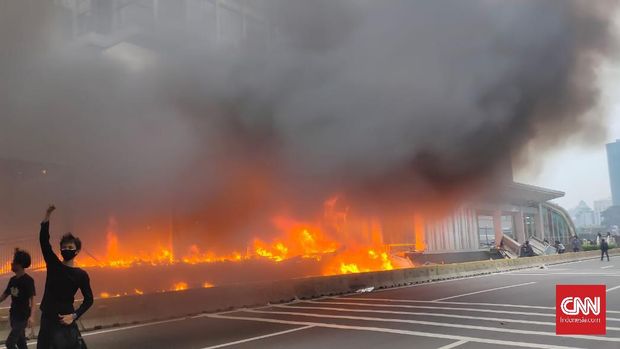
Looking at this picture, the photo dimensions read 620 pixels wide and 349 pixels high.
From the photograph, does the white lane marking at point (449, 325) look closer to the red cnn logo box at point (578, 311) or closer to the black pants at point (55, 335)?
the red cnn logo box at point (578, 311)

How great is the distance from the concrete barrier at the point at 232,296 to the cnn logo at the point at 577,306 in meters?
5.78

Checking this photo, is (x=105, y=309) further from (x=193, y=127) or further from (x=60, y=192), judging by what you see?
(x=60, y=192)

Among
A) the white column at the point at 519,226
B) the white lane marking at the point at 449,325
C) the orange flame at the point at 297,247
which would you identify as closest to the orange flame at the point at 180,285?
the orange flame at the point at 297,247

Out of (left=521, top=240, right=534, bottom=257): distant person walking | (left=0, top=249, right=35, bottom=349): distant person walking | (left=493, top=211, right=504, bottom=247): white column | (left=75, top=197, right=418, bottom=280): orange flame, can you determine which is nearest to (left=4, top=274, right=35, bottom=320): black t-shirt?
(left=0, top=249, right=35, bottom=349): distant person walking

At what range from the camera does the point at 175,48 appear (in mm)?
9664

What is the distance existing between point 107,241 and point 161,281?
4.05 meters

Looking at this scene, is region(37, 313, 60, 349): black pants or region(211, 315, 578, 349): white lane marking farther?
region(211, 315, 578, 349): white lane marking

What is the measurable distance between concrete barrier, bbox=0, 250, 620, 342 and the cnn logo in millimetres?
5776

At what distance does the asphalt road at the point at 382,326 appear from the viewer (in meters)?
5.68

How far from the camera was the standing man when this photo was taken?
2982 millimetres

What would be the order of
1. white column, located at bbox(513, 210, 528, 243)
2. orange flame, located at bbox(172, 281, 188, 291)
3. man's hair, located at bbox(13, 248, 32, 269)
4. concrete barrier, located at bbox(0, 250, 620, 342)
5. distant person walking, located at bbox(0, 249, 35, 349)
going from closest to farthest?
man's hair, located at bbox(13, 248, 32, 269) → distant person walking, located at bbox(0, 249, 35, 349) → concrete barrier, located at bbox(0, 250, 620, 342) → orange flame, located at bbox(172, 281, 188, 291) → white column, located at bbox(513, 210, 528, 243)

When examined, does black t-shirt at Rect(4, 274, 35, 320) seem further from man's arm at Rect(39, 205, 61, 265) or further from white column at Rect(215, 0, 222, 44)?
white column at Rect(215, 0, 222, 44)

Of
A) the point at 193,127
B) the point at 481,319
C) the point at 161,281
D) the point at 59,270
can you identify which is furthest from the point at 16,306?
the point at 161,281

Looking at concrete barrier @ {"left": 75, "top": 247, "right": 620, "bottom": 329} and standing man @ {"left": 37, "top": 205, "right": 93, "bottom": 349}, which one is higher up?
standing man @ {"left": 37, "top": 205, "right": 93, "bottom": 349}
